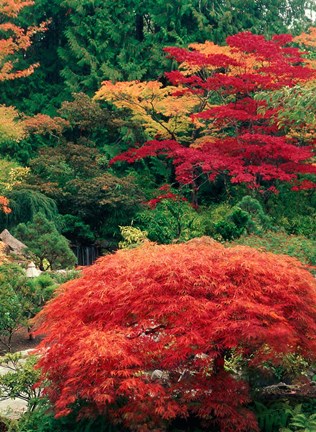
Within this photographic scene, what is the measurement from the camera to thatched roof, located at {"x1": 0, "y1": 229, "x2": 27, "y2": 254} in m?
12.9

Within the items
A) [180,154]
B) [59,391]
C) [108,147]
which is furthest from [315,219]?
[59,391]

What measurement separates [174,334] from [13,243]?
28.4ft

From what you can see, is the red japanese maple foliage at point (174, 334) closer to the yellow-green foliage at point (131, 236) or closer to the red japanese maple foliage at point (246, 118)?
the yellow-green foliage at point (131, 236)

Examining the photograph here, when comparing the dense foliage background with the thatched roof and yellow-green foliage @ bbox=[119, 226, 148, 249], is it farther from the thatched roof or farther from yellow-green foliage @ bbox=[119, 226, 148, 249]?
the thatched roof

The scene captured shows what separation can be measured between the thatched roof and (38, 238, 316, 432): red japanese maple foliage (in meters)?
7.22

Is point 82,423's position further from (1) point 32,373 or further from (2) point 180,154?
(2) point 180,154

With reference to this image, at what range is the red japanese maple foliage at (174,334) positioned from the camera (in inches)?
195

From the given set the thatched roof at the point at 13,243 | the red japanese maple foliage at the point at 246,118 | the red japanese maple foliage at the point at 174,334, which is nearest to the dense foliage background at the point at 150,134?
the red japanese maple foliage at the point at 246,118

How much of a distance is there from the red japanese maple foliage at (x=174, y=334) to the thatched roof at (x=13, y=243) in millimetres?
7215

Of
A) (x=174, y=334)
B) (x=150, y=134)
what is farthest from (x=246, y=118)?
(x=174, y=334)

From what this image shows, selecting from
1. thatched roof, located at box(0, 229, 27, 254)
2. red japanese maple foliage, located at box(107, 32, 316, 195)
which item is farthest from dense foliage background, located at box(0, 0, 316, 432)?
thatched roof, located at box(0, 229, 27, 254)

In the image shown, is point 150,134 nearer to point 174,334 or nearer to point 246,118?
point 246,118

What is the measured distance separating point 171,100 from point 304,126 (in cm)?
348

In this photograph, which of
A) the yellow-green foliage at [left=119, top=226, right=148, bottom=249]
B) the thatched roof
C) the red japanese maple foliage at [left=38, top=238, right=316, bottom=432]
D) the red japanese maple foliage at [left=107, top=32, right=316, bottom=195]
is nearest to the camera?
the red japanese maple foliage at [left=38, top=238, right=316, bottom=432]
